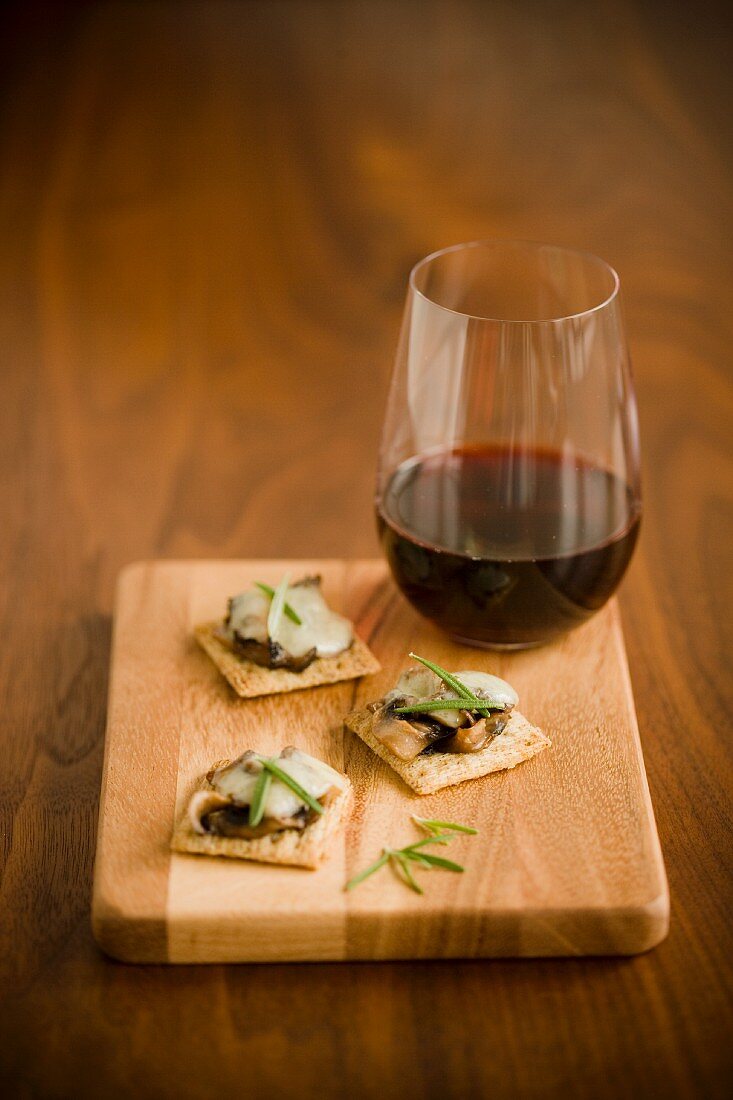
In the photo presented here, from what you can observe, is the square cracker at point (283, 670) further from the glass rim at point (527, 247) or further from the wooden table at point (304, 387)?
the glass rim at point (527, 247)

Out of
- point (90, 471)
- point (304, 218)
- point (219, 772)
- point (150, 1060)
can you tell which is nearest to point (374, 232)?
point (304, 218)

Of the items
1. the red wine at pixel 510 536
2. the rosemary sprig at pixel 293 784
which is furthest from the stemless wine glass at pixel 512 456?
the rosemary sprig at pixel 293 784

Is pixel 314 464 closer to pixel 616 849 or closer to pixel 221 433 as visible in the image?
pixel 221 433

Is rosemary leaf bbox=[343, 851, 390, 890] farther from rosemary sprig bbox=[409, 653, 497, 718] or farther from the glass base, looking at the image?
the glass base

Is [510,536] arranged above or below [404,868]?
above

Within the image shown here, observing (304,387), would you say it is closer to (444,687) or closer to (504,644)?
(504,644)

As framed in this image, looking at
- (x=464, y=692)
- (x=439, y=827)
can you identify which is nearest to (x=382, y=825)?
(x=439, y=827)

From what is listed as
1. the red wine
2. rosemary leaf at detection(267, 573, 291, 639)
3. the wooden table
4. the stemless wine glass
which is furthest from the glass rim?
the wooden table
